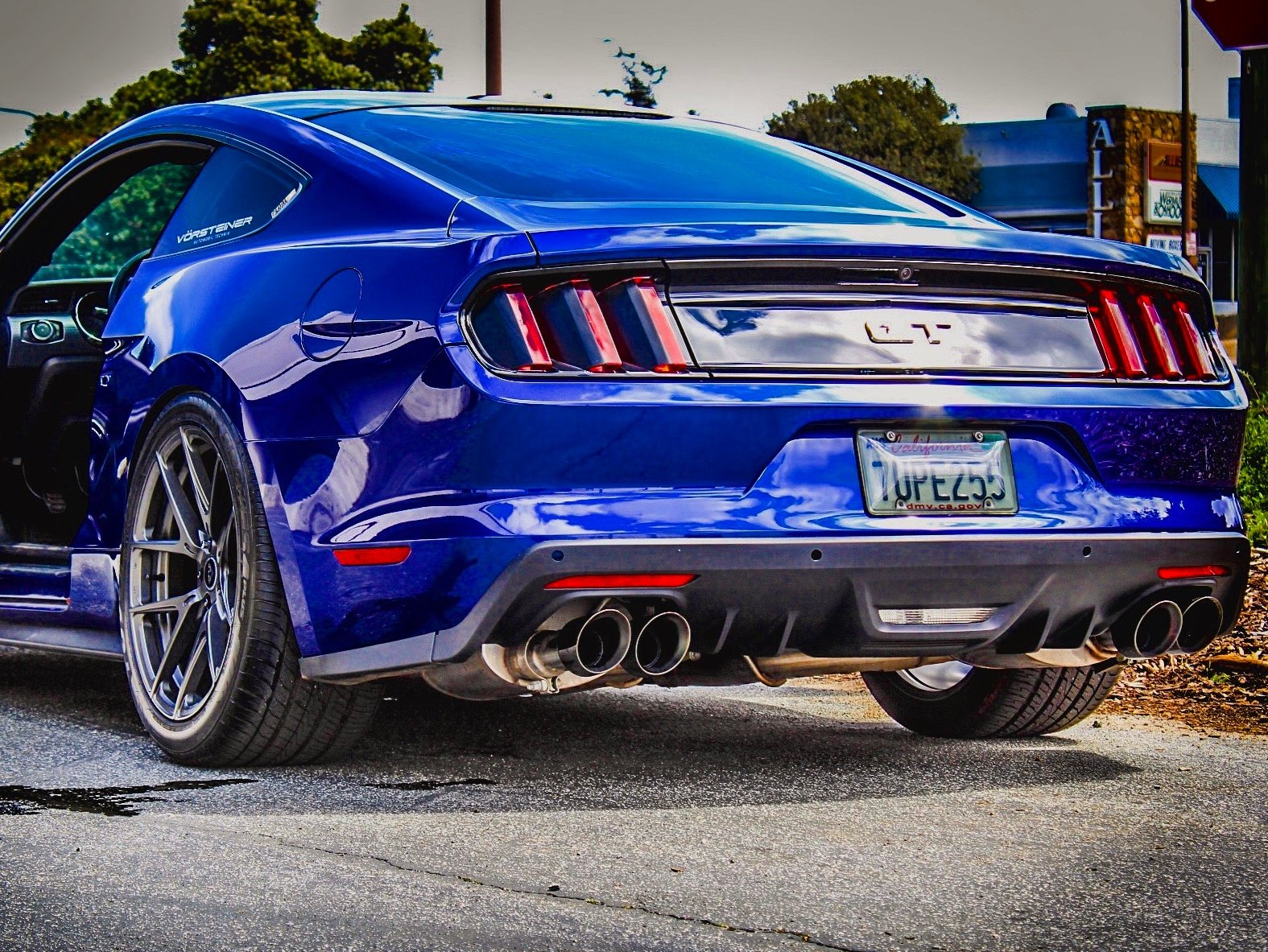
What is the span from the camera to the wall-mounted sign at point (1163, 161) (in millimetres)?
55219

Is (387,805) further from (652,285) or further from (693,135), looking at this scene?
(693,135)

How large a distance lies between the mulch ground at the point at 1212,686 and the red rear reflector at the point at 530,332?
9.04 ft

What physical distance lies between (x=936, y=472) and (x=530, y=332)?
884mm

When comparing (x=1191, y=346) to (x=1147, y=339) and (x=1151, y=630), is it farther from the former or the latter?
(x=1151, y=630)

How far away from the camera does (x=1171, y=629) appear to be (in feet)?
15.1

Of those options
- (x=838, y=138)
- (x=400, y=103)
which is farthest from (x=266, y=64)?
(x=400, y=103)

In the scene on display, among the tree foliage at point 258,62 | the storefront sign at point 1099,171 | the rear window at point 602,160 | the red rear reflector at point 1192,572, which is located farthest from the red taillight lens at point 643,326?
the storefront sign at point 1099,171

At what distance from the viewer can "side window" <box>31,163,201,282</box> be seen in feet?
20.0

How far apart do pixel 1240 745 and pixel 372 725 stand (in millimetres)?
2307

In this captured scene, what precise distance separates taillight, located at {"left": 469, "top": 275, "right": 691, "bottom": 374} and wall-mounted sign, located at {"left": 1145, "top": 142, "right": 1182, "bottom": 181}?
5326cm

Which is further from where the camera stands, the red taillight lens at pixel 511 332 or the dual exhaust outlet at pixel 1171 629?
the dual exhaust outlet at pixel 1171 629

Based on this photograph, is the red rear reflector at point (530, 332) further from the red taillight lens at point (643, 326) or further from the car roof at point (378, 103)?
the car roof at point (378, 103)

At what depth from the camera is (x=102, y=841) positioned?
4074 millimetres

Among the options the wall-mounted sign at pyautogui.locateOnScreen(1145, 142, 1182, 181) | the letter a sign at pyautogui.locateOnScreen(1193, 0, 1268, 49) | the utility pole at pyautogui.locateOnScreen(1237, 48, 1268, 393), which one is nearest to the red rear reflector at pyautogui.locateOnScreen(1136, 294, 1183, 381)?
the letter a sign at pyautogui.locateOnScreen(1193, 0, 1268, 49)
